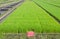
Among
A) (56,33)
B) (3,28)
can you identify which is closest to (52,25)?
(56,33)

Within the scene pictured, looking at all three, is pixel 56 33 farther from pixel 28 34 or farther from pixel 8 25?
pixel 8 25

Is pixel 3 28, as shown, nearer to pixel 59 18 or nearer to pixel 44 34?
pixel 44 34

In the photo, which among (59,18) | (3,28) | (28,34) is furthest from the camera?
(59,18)

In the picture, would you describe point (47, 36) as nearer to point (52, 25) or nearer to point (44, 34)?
point (44, 34)

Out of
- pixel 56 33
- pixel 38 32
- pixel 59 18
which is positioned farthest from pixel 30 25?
pixel 59 18

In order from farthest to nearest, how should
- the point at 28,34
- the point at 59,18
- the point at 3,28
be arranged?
1. the point at 59,18
2. the point at 3,28
3. the point at 28,34

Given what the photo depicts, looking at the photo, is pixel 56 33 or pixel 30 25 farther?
pixel 30 25

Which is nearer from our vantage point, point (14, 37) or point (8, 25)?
point (14, 37)

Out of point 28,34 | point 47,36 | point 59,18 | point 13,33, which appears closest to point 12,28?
point 13,33
